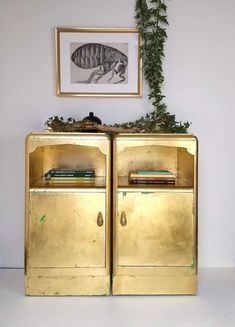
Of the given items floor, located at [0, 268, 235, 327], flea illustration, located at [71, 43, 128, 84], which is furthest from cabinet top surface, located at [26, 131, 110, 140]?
floor, located at [0, 268, 235, 327]

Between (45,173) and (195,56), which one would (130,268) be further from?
(195,56)

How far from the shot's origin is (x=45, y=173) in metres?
2.76

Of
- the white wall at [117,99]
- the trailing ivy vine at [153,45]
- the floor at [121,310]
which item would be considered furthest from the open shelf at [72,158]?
the floor at [121,310]

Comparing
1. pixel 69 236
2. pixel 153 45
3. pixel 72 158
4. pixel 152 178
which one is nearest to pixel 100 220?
pixel 69 236

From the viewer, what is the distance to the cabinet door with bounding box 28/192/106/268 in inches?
89.4

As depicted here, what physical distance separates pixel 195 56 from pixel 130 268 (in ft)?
5.31

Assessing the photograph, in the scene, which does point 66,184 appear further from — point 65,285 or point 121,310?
point 121,310

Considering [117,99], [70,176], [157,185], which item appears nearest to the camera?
[157,185]

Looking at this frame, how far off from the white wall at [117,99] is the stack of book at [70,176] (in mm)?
459

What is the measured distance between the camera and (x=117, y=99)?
9.28 ft

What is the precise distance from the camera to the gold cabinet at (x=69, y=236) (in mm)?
2266

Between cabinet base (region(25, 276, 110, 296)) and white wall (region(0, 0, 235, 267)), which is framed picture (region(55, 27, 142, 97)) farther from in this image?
cabinet base (region(25, 276, 110, 296))

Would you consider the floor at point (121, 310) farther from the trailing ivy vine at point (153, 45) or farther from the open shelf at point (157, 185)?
the trailing ivy vine at point (153, 45)

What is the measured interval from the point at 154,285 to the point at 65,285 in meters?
0.54
